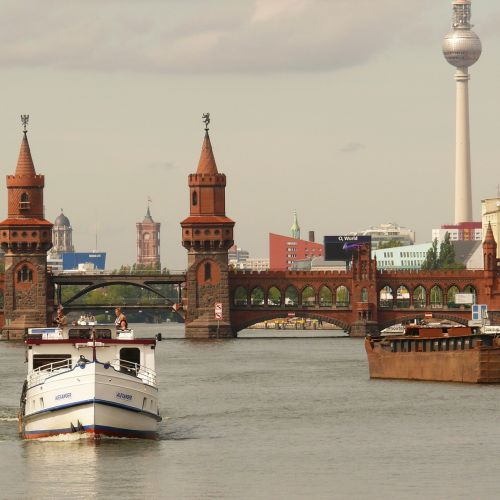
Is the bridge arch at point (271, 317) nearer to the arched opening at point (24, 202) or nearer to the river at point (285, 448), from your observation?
the arched opening at point (24, 202)

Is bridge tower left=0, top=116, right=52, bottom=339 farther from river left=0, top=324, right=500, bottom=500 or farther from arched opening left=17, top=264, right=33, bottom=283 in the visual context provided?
river left=0, top=324, right=500, bottom=500

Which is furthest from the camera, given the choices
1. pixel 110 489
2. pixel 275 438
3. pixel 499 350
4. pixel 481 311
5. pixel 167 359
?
pixel 481 311

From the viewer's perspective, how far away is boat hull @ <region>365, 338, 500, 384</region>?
105m

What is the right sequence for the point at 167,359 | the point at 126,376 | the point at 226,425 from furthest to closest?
the point at 167,359 < the point at 226,425 < the point at 126,376

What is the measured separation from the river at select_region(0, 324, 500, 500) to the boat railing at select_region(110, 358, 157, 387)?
2469 millimetres

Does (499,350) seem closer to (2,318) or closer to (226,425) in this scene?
(226,425)

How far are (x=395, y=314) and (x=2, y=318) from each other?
39.6 meters

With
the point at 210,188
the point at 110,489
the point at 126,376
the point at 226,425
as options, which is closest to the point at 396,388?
the point at 226,425

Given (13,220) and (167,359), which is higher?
(13,220)

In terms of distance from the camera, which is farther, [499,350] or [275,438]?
[499,350]

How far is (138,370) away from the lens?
75375 mm

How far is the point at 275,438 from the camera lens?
3155 inches

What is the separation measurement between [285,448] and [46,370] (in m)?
9.78

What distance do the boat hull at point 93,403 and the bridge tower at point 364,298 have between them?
120 m
